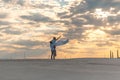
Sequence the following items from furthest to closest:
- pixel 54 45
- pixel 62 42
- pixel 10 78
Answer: pixel 62 42
pixel 54 45
pixel 10 78

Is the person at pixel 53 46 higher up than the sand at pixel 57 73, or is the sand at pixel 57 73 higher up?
the person at pixel 53 46

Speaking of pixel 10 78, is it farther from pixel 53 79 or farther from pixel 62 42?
pixel 62 42

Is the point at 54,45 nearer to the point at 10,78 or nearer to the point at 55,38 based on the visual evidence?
the point at 55,38

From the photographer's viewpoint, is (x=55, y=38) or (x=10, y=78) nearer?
(x=10, y=78)

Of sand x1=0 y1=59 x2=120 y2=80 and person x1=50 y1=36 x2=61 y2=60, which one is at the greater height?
person x1=50 y1=36 x2=61 y2=60

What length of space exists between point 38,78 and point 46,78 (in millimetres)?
333

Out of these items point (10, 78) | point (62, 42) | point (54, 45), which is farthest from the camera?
point (62, 42)

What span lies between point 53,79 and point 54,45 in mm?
25052

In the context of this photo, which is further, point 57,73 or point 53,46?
point 53,46

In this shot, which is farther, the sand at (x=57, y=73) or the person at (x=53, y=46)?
the person at (x=53, y=46)

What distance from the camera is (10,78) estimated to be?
16375 mm

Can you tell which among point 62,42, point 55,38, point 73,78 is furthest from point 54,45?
point 73,78

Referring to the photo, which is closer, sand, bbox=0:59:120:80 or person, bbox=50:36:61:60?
sand, bbox=0:59:120:80

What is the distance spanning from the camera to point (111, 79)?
16.4 metres
